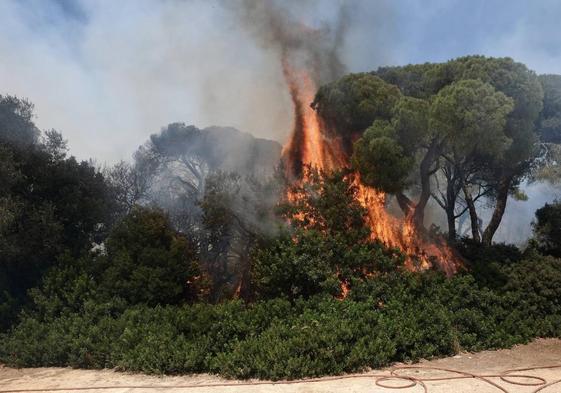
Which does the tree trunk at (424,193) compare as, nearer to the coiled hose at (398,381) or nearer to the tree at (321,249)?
the tree at (321,249)

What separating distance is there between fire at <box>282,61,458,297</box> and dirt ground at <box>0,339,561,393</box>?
4183 mm

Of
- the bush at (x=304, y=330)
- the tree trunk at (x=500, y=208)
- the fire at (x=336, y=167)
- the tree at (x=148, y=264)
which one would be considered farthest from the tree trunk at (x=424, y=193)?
the tree at (x=148, y=264)

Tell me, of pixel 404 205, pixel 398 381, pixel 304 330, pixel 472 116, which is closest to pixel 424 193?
pixel 404 205

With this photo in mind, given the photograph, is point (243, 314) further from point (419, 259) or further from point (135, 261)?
point (419, 259)

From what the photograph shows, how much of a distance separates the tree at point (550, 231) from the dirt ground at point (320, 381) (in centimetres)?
731

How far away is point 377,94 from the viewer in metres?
15.3

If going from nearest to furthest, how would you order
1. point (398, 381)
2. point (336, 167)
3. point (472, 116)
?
point (398, 381) < point (472, 116) < point (336, 167)

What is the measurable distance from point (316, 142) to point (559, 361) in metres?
8.84

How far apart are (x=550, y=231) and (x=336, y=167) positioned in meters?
8.33

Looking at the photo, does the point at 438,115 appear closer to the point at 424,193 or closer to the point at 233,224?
the point at 424,193

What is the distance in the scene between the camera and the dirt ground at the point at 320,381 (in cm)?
830

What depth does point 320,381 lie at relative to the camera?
8875 millimetres

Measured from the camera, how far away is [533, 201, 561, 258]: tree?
17.8 meters

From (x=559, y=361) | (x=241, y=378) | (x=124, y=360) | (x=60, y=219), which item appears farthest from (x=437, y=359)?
(x=60, y=219)
